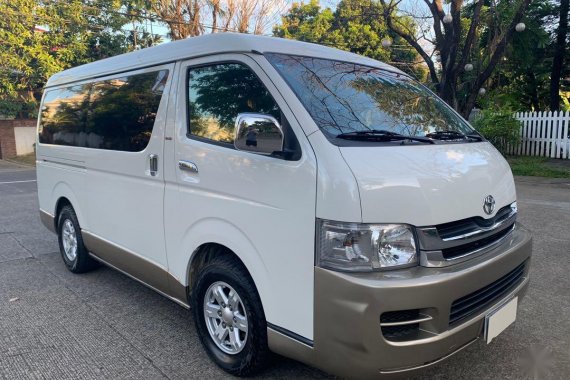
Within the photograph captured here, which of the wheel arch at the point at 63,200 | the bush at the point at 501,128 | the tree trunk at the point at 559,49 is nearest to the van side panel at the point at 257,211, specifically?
the wheel arch at the point at 63,200

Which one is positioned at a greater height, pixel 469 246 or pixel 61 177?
pixel 61 177

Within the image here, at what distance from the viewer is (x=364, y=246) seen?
88.5 inches

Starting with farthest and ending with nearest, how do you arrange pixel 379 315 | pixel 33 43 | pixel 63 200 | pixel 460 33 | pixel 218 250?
pixel 33 43 < pixel 460 33 < pixel 63 200 < pixel 218 250 < pixel 379 315

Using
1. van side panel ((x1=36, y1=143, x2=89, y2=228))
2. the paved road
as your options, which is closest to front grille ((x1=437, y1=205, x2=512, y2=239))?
the paved road

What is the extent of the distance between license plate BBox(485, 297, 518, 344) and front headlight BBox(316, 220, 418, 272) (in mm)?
683

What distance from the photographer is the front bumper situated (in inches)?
85.2

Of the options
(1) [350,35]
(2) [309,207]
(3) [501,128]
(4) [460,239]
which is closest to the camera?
(2) [309,207]

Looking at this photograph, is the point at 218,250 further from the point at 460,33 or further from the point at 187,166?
the point at 460,33

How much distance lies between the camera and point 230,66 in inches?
116

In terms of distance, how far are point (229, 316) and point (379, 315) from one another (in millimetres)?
1129

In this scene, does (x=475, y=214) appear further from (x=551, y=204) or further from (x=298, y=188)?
(x=551, y=204)

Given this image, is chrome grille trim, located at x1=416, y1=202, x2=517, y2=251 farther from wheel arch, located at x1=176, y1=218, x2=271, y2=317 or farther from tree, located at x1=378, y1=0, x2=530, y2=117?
tree, located at x1=378, y1=0, x2=530, y2=117

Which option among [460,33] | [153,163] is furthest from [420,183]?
[460,33]

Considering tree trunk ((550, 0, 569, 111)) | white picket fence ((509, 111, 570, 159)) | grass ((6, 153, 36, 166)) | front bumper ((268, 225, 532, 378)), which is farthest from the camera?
grass ((6, 153, 36, 166))
